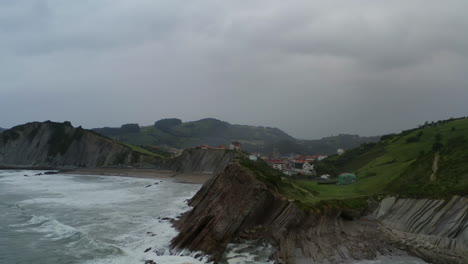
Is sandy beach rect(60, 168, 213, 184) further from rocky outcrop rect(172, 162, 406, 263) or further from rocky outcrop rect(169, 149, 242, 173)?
rocky outcrop rect(172, 162, 406, 263)

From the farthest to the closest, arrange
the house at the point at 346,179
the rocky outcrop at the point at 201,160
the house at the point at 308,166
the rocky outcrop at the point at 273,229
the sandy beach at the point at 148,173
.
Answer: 1. the house at the point at 308,166
2. the rocky outcrop at the point at 201,160
3. the sandy beach at the point at 148,173
4. the house at the point at 346,179
5. the rocky outcrop at the point at 273,229

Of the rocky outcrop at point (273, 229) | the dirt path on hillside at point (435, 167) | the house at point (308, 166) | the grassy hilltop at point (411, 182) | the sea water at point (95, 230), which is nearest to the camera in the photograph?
the sea water at point (95, 230)

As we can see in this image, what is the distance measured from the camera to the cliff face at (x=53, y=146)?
105m

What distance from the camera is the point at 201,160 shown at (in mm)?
89250

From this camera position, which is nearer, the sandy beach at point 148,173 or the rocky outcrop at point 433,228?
the rocky outcrop at point 433,228

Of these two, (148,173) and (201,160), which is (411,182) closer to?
(201,160)

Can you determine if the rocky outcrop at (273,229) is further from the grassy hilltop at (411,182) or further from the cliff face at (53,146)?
the cliff face at (53,146)

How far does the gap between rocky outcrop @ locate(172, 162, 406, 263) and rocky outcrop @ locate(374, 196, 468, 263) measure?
1.63 metres

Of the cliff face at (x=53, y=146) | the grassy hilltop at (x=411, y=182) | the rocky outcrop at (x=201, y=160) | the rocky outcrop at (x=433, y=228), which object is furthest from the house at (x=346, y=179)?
the cliff face at (x=53, y=146)

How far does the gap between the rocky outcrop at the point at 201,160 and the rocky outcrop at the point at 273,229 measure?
5675 centimetres

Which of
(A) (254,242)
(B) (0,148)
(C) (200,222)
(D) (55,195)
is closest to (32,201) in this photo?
(D) (55,195)

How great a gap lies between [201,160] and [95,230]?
5841cm

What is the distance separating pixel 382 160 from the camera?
60.9 meters

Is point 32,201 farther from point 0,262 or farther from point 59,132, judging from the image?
point 59,132
